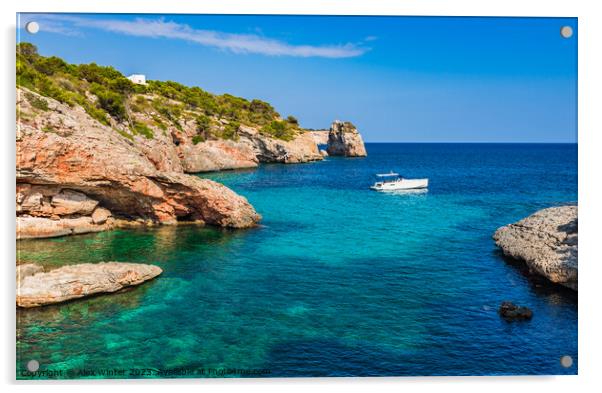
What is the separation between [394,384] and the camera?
344 inches

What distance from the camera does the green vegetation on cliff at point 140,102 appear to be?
22.9 meters

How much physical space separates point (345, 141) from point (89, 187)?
67.9 m

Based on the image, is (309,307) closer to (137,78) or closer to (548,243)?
(548,243)

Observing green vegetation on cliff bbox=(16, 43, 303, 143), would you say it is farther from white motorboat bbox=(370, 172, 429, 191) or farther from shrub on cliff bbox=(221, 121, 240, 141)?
white motorboat bbox=(370, 172, 429, 191)

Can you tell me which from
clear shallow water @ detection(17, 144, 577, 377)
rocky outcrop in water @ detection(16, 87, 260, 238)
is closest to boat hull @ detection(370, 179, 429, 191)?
clear shallow water @ detection(17, 144, 577, 377)

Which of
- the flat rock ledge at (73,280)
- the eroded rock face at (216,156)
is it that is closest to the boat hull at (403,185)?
the eroded rock face at (216,156)

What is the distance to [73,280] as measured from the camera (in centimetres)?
1291

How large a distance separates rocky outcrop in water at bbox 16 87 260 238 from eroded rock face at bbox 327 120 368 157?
62966 mm

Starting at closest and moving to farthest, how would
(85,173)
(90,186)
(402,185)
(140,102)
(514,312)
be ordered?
(514,312)
(85,173)
(90,186)
(402,185)
(140,102)

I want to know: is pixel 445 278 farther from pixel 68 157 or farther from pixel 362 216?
pixel 68 157

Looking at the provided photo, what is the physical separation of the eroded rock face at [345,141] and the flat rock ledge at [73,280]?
7208 centimetres

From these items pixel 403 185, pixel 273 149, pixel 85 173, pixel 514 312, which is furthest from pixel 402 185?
pixel 273 149

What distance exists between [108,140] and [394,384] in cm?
1685

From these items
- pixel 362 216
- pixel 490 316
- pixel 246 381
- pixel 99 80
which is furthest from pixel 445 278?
pixel 99 80
